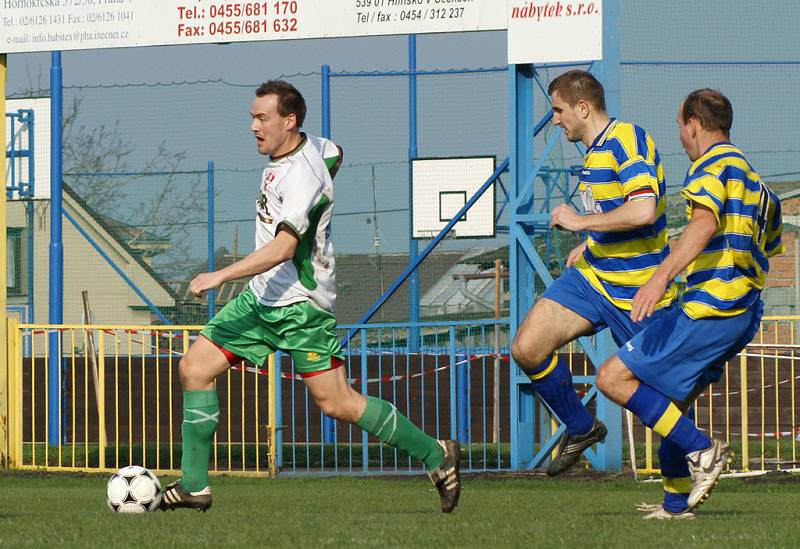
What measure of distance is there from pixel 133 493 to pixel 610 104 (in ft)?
17.7

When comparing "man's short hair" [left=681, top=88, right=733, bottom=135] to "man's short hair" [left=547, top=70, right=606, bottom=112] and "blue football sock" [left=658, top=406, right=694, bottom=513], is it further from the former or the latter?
"blue football sock" [left=658, top=406, right=694, bottom=513]

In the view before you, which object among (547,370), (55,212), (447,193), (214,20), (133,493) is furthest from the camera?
(447,193)

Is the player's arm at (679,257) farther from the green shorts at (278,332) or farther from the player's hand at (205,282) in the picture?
the player's hand at (205,282)

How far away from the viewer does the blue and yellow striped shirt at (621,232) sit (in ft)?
21.4

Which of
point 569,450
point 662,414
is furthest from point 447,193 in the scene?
point 662,414

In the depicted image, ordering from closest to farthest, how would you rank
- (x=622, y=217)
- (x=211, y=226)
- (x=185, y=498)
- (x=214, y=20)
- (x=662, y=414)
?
(x=662, y=414)
(x=622, y=217)
(x=185, y=498)
(x=214, y=20)
(x=211, y=226)

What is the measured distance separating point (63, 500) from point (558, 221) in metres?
4.03

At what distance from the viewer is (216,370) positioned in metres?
6.77

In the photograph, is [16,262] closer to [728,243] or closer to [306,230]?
[306,230]

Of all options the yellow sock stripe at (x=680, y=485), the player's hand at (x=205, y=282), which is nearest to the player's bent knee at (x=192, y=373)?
the player's hand at (x=205, y=282)

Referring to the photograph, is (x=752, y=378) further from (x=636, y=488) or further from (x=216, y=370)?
(x=216, y=370)

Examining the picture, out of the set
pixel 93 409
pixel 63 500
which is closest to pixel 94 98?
pixel 93 409

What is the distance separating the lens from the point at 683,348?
19.9 ft

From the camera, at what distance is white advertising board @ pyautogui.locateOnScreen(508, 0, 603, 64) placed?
1091cm
